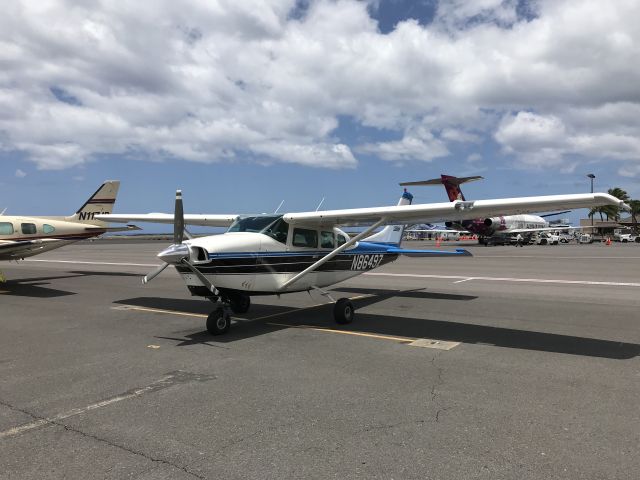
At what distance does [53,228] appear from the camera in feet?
58.2

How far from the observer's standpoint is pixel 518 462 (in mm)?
3535

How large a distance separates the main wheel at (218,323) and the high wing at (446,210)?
7.67ft

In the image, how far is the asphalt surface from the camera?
3582 millimetres

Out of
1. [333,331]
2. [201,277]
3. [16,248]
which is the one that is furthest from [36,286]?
[333,331]

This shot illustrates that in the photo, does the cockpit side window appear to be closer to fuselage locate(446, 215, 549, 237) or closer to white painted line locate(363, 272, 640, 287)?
white painted line locate(363, 272, 640, 287)

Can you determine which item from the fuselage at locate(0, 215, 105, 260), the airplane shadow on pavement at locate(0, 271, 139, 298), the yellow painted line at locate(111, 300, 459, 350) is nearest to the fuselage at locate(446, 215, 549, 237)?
the airplane shadow on pavement at locate(0, 271, 139, 298)

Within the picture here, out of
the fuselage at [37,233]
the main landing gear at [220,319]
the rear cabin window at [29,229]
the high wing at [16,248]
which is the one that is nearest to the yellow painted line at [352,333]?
the main landing gear at [220,319]

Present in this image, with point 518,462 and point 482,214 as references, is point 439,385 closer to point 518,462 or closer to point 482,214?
point 518,462

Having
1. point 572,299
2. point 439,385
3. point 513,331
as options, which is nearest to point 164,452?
point 439,385

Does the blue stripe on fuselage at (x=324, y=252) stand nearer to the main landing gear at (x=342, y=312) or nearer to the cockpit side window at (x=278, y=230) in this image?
the cockpit side window at (x=278, y=230)

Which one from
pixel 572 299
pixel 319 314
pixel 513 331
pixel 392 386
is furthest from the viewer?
pixel 572 299

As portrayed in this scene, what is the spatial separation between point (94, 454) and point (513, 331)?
23.2ft

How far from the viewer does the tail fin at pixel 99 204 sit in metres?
19.9

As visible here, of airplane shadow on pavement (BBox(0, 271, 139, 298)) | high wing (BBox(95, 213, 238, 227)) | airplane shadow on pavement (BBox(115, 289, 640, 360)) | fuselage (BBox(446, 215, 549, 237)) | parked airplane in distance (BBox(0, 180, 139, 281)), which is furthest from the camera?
fuselage (BBox(446, 215, 549, 237))
